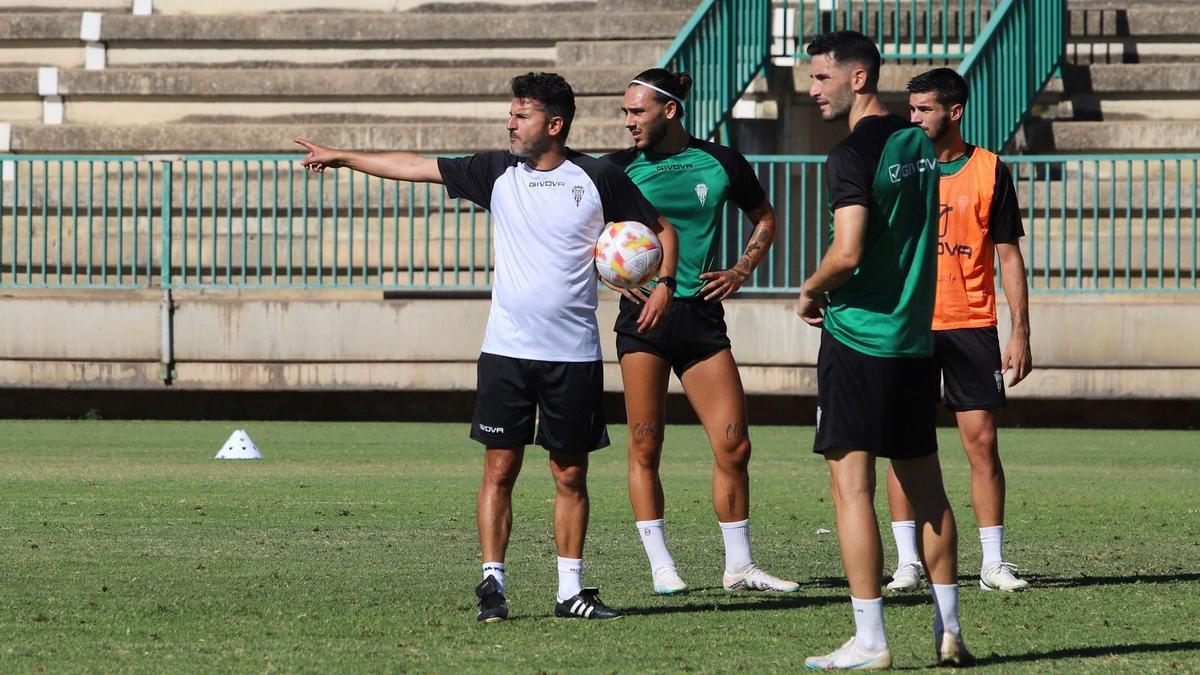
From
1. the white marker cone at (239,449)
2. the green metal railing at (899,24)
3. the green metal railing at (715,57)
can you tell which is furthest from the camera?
the green metal railing at (899,24)

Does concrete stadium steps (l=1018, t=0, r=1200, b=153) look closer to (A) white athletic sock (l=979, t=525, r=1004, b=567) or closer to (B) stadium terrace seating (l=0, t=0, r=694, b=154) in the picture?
(B) stadium terrace seating (l=0, t=0, r=694, b=154)

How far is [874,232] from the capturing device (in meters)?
5.84

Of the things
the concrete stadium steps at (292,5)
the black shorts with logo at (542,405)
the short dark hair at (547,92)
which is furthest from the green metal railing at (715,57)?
the black shorts with logo at (542,405)

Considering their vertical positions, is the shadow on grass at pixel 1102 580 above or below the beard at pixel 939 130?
below

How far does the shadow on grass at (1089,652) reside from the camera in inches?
235

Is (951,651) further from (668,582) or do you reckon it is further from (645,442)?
(645,442)

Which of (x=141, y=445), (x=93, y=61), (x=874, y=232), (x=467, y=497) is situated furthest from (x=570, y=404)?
(x=93, y=61)

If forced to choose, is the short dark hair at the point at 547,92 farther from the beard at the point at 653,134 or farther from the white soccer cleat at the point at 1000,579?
the white soccer cleat at the point at 1000,579

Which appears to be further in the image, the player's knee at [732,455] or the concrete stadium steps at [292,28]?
the concrete stadium steps at [292,28]

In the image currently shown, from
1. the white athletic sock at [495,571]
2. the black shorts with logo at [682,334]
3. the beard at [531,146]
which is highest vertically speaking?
the beard at [531,146]

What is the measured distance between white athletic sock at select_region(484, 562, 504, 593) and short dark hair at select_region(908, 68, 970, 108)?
2.69 meters

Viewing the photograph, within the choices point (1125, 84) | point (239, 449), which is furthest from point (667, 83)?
point (1125, 84)

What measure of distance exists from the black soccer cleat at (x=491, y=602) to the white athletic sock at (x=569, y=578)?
25cm

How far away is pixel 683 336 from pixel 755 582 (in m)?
1.04
